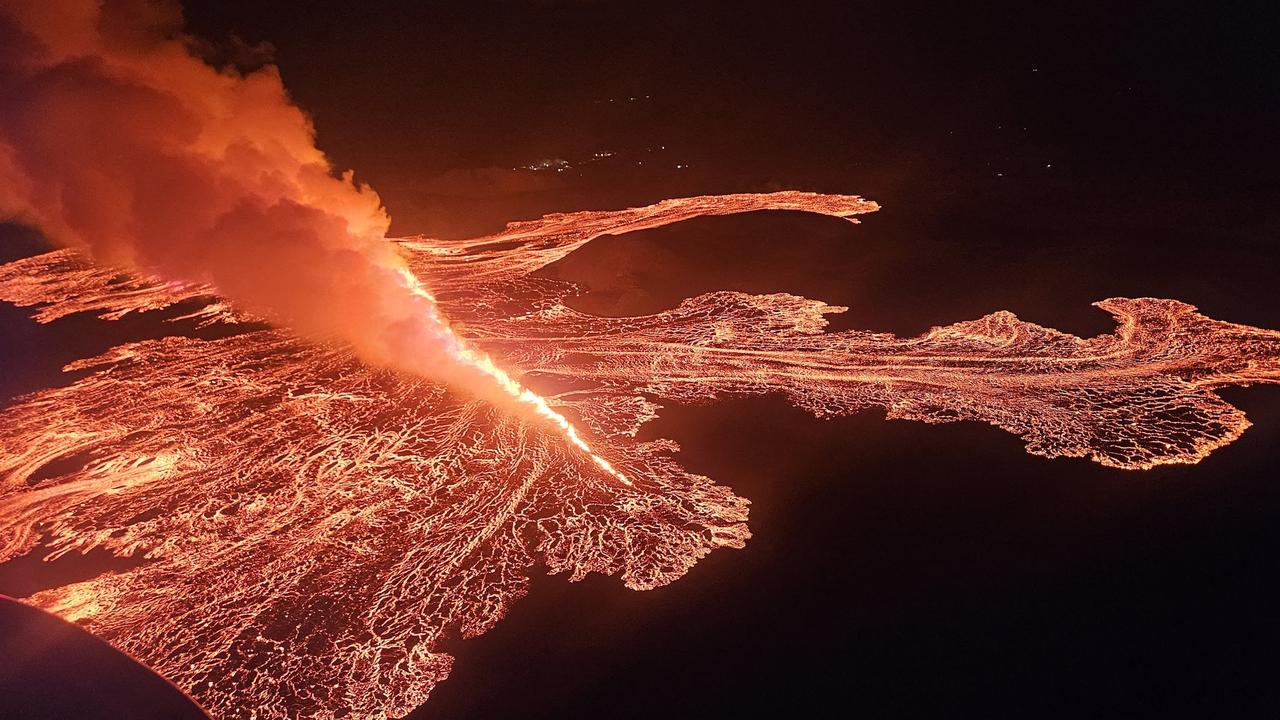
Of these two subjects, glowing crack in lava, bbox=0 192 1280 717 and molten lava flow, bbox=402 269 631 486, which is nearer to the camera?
glowing crack in lava, bbox=0 192 1280 717

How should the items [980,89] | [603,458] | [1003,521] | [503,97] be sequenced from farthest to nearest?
1. [503,97]
2. [980,89]
3. [603,458]
4. [1003,521]

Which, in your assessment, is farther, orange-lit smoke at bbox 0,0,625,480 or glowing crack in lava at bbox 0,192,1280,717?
orange-lit smoke at bbox 0,0,625,480

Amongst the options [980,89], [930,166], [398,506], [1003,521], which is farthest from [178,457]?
[980,89]

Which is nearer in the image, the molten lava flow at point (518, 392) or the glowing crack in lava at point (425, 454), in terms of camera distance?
the glowing crack in lava at point (425, 454)

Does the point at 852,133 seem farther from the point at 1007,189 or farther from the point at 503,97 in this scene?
the point at 503,97

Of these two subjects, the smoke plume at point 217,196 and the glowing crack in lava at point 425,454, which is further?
the smoke plume at point 217,196

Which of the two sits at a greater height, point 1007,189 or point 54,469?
point 1007,189

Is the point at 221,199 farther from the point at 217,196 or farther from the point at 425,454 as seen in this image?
the point at 425,454

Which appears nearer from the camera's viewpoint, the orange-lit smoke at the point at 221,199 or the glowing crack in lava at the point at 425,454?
the glowing crack in lava at the point at 425,454
